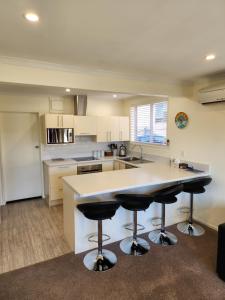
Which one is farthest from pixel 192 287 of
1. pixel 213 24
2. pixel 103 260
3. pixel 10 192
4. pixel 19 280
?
pixel 10 192

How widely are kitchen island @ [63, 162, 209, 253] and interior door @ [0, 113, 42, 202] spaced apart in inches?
83.1

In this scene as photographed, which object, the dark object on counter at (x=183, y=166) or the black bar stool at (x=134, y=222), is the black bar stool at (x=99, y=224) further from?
the dark object on counter at (x=183, y=166)

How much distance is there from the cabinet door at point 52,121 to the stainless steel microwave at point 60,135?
91mm

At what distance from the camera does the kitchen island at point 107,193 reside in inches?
100

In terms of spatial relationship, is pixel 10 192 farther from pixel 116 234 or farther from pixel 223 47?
pixel 223 47

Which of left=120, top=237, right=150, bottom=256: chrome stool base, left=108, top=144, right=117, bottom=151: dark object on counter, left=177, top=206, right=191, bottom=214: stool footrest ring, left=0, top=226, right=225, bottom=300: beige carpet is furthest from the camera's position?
left=108, top=144, right=117, bottom=151: dark object on counter

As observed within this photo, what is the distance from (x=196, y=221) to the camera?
3582 millimetres

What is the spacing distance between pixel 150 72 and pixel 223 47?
42.4 inches

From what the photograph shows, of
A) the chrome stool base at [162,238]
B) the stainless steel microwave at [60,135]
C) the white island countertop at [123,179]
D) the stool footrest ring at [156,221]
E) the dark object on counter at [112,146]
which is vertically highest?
the stainless steel microwave at [60,135]

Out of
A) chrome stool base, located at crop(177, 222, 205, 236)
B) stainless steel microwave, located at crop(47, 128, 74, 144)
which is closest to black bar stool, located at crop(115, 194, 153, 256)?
chrome stool base, located at crop(177, 222, 205, 236)

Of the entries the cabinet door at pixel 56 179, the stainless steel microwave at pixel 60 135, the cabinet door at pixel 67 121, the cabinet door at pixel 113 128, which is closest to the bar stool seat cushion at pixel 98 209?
the cabinet door at pixel 56 179

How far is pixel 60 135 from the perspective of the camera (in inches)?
175

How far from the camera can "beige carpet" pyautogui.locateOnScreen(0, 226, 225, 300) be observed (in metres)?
2.03

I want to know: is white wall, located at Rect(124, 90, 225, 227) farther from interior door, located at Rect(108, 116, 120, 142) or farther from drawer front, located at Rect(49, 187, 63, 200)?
drawer front, located at Rect(49, 187, 63, 200)
